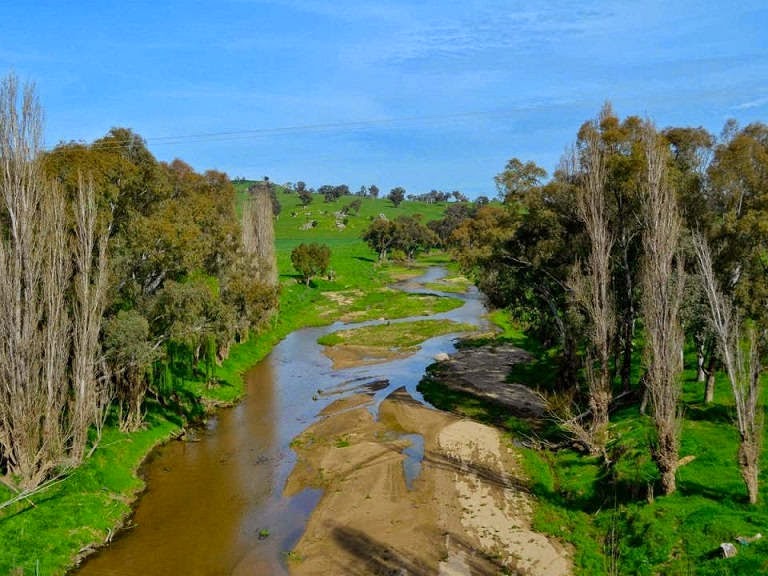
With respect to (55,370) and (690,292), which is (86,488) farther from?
(690,292)

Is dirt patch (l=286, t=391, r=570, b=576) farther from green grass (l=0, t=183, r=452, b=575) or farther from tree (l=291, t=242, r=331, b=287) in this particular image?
tree (l=291, t=242, r=331, b=287)

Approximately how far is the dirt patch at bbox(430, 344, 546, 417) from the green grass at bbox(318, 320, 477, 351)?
28.4ft

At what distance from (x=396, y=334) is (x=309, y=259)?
3063 cm

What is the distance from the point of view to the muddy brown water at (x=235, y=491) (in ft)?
72.6

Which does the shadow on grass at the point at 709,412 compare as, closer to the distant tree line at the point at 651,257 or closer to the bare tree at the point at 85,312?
the distant tree line at the point at 651,257

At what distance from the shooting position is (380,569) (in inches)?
827

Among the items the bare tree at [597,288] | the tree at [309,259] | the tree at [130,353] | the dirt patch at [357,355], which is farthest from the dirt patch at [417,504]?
the tree at [309,259]

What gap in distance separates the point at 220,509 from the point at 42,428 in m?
8.45

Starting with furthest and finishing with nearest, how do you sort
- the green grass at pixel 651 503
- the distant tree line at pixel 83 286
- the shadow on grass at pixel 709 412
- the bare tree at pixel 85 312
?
the shadow on grass at pixel 709 412 < the bare tree at pixel 85 312 < the distant tree line at pixel 83 286 < the green grass at pixel 651 503

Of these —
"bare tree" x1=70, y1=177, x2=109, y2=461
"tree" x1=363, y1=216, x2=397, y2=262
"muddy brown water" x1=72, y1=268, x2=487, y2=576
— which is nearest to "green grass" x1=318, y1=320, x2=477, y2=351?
"muddy brown water" x1=72, y1=268, x2=487, y2=576

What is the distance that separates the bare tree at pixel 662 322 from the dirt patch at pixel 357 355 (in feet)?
113

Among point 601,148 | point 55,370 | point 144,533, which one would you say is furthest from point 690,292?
point 55,370

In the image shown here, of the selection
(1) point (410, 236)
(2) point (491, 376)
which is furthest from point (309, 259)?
(1) point (410, 236)

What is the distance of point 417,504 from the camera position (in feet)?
85.8
